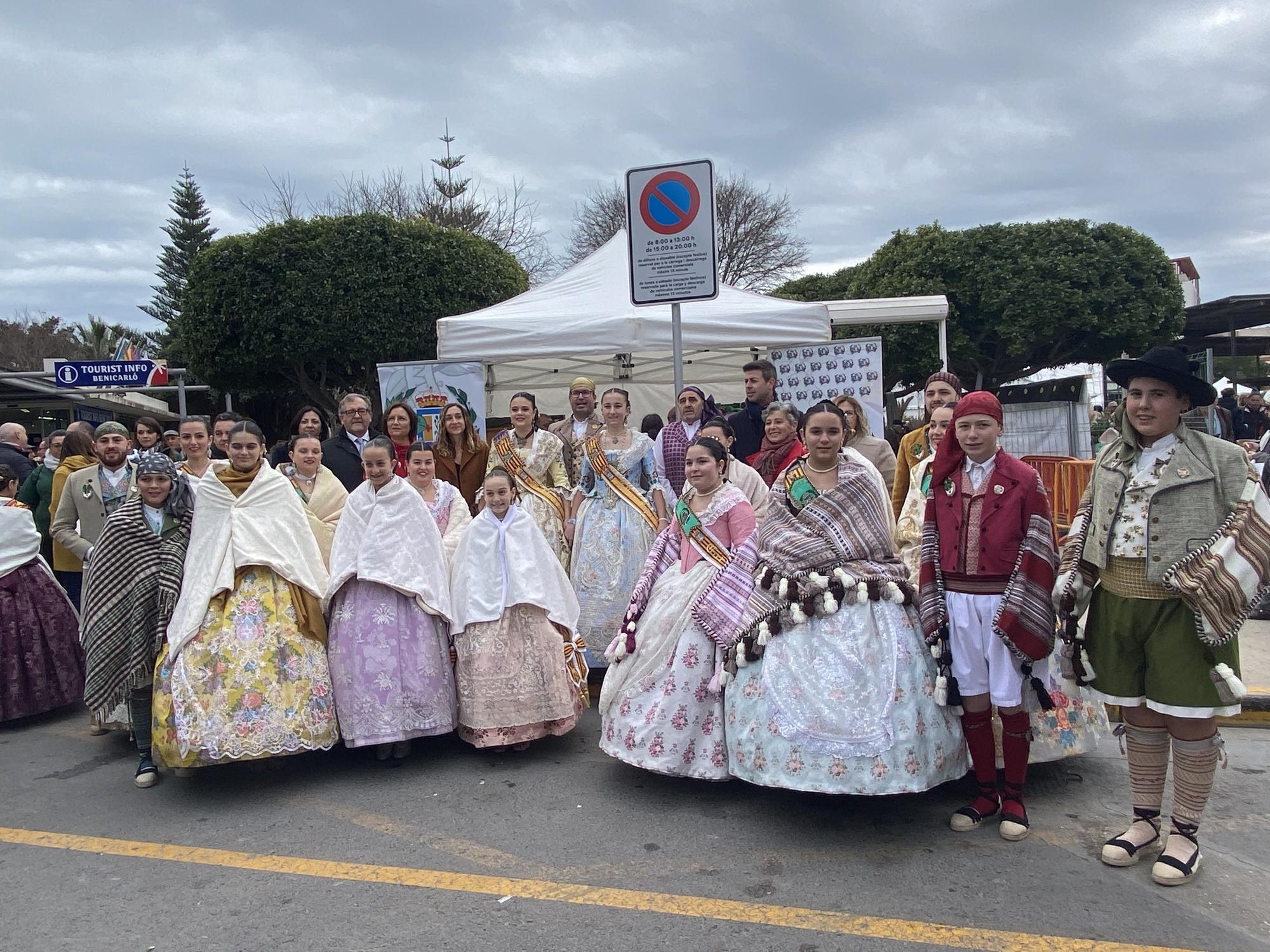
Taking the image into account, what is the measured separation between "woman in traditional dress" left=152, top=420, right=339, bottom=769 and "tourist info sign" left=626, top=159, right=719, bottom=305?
7.90 feet

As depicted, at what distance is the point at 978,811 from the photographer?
3.65 meters

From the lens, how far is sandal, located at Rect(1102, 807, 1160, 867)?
3.27 meters

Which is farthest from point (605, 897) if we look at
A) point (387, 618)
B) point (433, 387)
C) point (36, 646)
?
point (433, 387)

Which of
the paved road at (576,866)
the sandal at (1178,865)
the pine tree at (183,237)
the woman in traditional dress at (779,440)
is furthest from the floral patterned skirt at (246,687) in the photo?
the pine tree at (183,237)

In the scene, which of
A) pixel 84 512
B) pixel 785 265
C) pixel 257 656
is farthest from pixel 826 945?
pixel 785 265

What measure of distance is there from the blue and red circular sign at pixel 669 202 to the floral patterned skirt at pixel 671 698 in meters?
2.31

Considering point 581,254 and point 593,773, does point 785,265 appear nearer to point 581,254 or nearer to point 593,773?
point 581,254

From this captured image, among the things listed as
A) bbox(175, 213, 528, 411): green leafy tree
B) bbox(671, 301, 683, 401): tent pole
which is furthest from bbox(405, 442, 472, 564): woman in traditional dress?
bbox(175, 213, 528, 411): green leafy tree

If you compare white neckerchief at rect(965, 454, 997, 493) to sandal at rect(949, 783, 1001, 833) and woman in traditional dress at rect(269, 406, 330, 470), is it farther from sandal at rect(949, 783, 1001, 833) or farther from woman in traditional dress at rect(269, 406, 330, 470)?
woman in traditional dress at rect(269, 406, 330, 470)

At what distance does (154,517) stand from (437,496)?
1505 mm

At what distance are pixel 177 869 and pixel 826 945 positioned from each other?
8.21 feet

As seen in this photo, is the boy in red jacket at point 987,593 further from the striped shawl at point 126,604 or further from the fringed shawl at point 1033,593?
the striped shawl at point 126,604

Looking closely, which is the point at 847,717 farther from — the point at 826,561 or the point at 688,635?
the point at 688,635

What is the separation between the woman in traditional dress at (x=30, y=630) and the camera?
5.57 meters
